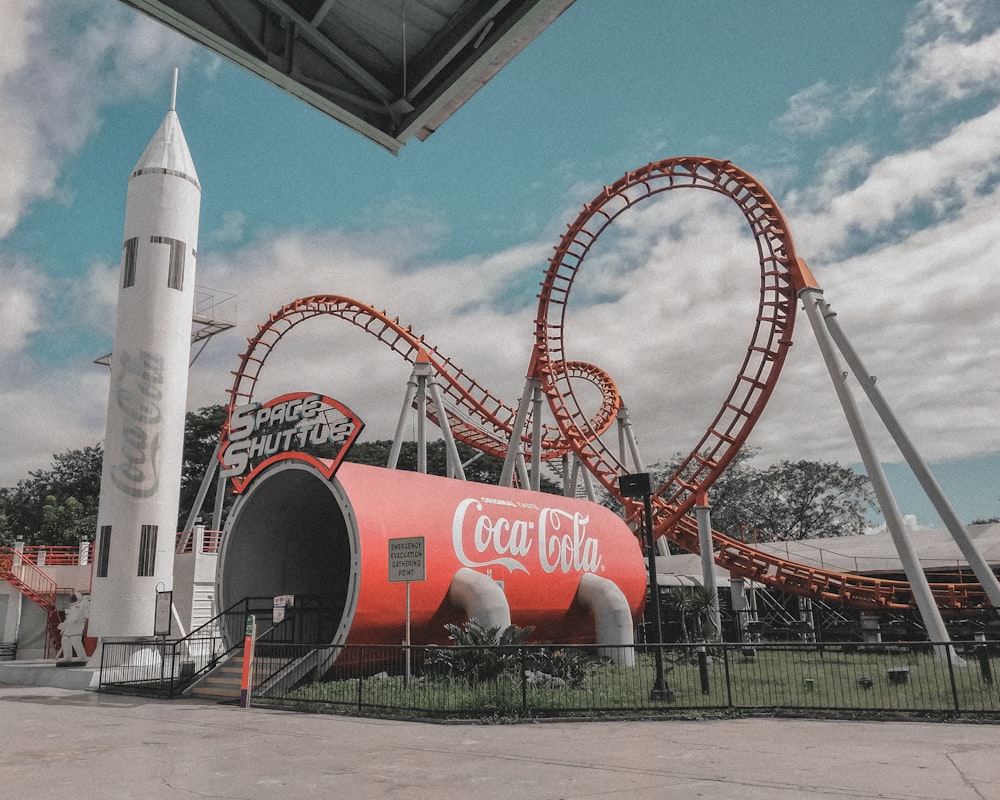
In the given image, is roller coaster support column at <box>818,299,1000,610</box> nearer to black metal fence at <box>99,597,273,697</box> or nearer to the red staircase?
black metal fence at <box>99,597,273,697</box>

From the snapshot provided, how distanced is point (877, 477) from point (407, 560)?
12.7 meters

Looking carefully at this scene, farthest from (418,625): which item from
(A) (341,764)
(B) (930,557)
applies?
(B) (930,557)

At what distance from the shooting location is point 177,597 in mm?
30453

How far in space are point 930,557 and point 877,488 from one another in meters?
18.2

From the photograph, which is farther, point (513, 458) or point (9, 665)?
point (513, 458)

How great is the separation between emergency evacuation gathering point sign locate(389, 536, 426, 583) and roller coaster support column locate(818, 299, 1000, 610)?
→ 13164mm

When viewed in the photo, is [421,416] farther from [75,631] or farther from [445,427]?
[75,631]

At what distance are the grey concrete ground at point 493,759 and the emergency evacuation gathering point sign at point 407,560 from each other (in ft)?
9.10

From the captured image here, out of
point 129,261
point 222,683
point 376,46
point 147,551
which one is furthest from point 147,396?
point 376,46

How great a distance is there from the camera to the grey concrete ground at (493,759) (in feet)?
22.9

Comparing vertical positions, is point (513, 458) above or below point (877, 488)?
above

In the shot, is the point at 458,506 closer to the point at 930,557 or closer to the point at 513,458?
the point at 513,458

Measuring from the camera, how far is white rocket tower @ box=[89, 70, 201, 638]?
2141cm

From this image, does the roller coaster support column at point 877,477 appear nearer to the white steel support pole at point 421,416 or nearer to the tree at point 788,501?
the white steel support pole at point 421,416
